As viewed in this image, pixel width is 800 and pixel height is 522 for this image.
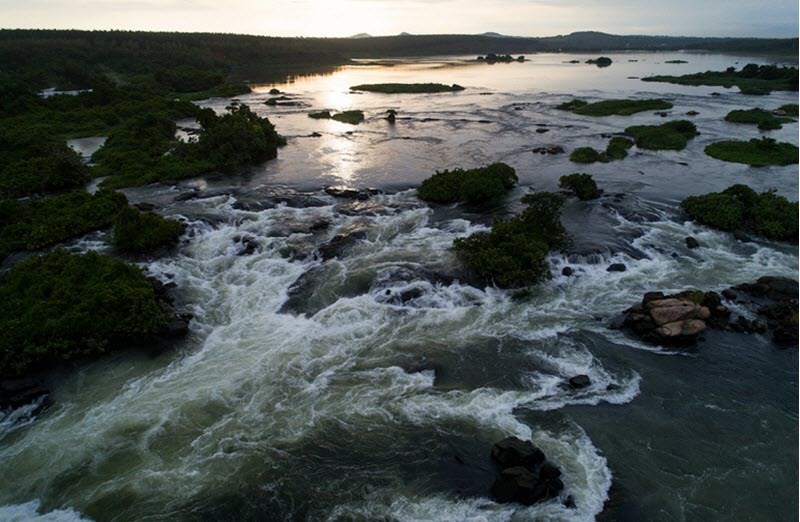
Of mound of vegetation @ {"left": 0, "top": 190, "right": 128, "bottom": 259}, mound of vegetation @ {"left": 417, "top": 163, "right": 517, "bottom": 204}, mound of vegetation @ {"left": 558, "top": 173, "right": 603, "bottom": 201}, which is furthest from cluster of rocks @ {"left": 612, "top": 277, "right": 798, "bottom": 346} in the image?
mound of vegetation @ {"left": 0, "top": 190, "right": 128, "bottom": 259}

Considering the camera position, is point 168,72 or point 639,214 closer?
point 639,214

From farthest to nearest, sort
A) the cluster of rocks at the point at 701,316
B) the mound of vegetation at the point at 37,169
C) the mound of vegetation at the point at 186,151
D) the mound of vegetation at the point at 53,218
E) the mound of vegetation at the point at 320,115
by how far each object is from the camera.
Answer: the mound of vegetation at the point at 320,115 < the mound of vegetation at the point at 186,151 < the mound of vegetation at the point at 37,169 < the mound of vegetation at the point at 53,218 < the cluster of rocks at the point at 701,316

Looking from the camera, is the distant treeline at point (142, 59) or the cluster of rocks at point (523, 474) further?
the distant treeline at point (142, 59)

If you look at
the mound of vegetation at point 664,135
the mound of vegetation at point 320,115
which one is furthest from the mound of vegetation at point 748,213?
the mound of vegetation at point 320,115

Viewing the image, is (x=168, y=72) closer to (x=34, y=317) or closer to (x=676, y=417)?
(x=34, y=317)

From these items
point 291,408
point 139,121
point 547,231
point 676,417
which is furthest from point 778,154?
point 139,121

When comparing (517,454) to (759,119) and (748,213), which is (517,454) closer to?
(748,213)

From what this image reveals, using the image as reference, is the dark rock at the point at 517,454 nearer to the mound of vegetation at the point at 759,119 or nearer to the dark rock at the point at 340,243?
the dark rock at the point at 340,243
